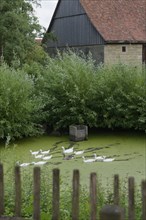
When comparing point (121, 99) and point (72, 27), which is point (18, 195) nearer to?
point (121, 99)

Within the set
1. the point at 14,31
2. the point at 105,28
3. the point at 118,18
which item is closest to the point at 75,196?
the point at 14,31

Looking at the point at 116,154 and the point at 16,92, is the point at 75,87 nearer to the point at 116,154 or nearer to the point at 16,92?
the point at 16,92

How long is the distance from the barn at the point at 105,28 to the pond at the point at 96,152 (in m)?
15.5

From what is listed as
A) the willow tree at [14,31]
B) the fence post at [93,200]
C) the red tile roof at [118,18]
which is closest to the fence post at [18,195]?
the fence post at [93,200]

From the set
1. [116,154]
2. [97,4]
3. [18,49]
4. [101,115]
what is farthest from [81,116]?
[97,4]

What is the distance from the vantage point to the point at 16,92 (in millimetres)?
10414

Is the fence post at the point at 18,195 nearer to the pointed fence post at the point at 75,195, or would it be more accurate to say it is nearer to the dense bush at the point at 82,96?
the pointed fence post at the point at 75,195

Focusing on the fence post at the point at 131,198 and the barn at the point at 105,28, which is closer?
the fence post at the point at 131,198

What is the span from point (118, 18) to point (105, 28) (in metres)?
1.30

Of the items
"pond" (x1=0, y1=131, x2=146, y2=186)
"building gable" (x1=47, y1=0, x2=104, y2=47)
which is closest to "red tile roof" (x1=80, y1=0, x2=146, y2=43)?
"building gable" (x1=47, y1=0, x2=104, y2=47)

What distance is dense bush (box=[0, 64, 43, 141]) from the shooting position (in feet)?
33.6

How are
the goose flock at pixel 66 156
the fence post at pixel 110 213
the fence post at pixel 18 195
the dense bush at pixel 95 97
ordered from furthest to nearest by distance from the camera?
the dense bush at pixel 95 97, the goose flock at pixel 66 156, the fence post at pixel 18 195, the fence post at pixel 110 213

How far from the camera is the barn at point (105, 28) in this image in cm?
2725

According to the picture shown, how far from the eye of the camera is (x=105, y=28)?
27328 mm
